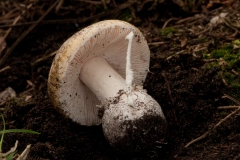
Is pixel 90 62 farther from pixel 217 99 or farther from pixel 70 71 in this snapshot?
pixel 217 99

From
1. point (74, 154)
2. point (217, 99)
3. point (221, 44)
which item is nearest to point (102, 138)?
point (74, 154)

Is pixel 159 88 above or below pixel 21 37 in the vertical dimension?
below

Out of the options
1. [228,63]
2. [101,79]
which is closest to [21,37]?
[101,79]

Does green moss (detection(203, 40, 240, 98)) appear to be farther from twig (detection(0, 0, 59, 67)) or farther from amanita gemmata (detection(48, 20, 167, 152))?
twig (detection(0, 0, 59, 67))

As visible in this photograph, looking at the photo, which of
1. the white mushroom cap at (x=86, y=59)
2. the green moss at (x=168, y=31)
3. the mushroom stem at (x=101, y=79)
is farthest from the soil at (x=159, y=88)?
the mushroom stem at (x=101, y=79)

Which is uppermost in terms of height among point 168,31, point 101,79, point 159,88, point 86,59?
point 86,59

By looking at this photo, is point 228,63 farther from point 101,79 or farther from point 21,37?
point 21,37

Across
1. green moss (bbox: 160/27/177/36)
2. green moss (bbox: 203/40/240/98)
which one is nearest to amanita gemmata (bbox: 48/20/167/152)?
green moss (bbox: 203/40/240/98)
